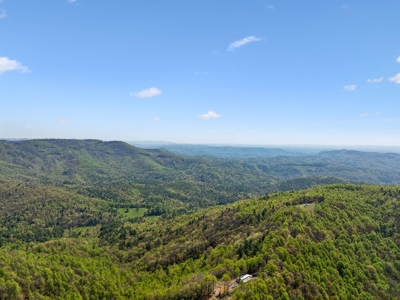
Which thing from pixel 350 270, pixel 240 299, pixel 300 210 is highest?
pixel 300 210

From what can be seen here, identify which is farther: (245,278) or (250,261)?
(250,261)

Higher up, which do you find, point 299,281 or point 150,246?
point 299,281

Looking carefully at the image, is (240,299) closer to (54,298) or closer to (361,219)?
(54,298)

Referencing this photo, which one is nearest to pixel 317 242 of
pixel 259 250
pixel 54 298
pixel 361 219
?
pixel 259 250

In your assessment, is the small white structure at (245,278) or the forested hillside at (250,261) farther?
the forested hillside at (250,261)

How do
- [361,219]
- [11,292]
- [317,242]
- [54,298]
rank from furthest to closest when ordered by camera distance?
[361,219], [317,242], [54,298], [11,292]

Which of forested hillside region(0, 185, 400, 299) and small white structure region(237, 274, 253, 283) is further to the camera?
forested hillside region(0, 185, 400, 299)

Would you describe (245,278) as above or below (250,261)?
below

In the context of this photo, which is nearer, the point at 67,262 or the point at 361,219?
the point at 67,262
